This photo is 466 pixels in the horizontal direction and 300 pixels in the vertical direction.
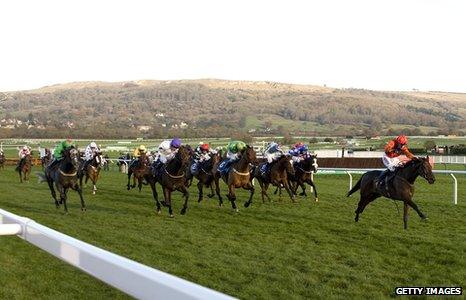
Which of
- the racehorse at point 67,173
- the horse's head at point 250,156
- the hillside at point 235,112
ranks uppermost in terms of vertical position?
the horse's head at point 250,156

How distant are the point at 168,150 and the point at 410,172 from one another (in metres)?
5.72

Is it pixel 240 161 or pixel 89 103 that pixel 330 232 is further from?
pixel 89 103

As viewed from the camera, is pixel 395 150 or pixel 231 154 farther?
pixel 231 154

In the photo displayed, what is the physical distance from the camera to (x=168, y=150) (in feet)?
45.5

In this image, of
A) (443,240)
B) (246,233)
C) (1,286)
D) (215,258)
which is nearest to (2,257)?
(1,286)

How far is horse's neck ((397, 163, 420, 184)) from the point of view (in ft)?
34.2

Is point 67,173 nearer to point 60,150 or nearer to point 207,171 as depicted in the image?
point 60,150

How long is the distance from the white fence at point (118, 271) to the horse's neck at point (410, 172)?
27.8ft

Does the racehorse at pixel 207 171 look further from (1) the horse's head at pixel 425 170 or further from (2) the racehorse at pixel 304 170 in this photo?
(1) the horse's head at pixel 425 170

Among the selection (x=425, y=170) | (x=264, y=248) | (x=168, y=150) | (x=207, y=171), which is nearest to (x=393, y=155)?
(x=425, y=170)

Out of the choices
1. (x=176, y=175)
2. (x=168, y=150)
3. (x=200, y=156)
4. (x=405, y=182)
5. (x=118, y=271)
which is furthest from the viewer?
(x=200, y=156)

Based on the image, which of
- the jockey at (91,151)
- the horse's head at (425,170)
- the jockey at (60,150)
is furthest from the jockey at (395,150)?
the jockey at (91,151)

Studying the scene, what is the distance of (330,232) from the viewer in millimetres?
10055

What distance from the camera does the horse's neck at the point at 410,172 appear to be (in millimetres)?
10439
